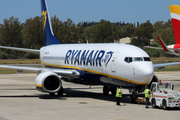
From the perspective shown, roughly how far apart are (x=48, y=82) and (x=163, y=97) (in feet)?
36.6

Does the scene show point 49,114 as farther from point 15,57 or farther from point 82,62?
point 15,57

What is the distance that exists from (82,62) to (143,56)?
6.60 metres

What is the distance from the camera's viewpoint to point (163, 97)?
19.9 metres

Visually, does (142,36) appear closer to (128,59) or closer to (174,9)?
(174,9)

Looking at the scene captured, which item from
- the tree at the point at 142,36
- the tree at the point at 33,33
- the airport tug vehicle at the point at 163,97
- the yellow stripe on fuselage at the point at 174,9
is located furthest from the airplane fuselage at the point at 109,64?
the tree at the point at 142,36

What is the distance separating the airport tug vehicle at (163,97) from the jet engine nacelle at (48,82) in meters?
8.29

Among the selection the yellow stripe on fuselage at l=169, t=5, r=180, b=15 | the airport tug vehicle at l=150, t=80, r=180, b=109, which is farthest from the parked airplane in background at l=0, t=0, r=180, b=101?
the yellow stripe on fuselage at l=169, t=5, r=180, b=15

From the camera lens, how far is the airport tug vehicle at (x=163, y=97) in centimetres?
1953

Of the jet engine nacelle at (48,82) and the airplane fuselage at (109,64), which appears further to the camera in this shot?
the jet engine nacelle at (48,82)

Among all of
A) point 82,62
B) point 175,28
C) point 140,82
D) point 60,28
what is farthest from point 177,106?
point 60,28

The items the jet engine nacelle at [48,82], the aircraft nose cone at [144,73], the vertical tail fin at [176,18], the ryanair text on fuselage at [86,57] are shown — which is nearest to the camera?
the aircraft nose cone at [144,73]

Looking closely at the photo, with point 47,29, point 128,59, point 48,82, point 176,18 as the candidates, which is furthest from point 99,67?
point 176,18

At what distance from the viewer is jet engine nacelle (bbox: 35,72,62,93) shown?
83.3 ft

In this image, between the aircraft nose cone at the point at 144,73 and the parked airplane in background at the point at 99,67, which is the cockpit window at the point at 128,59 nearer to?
the parked airplane in background at the point at 99,67
